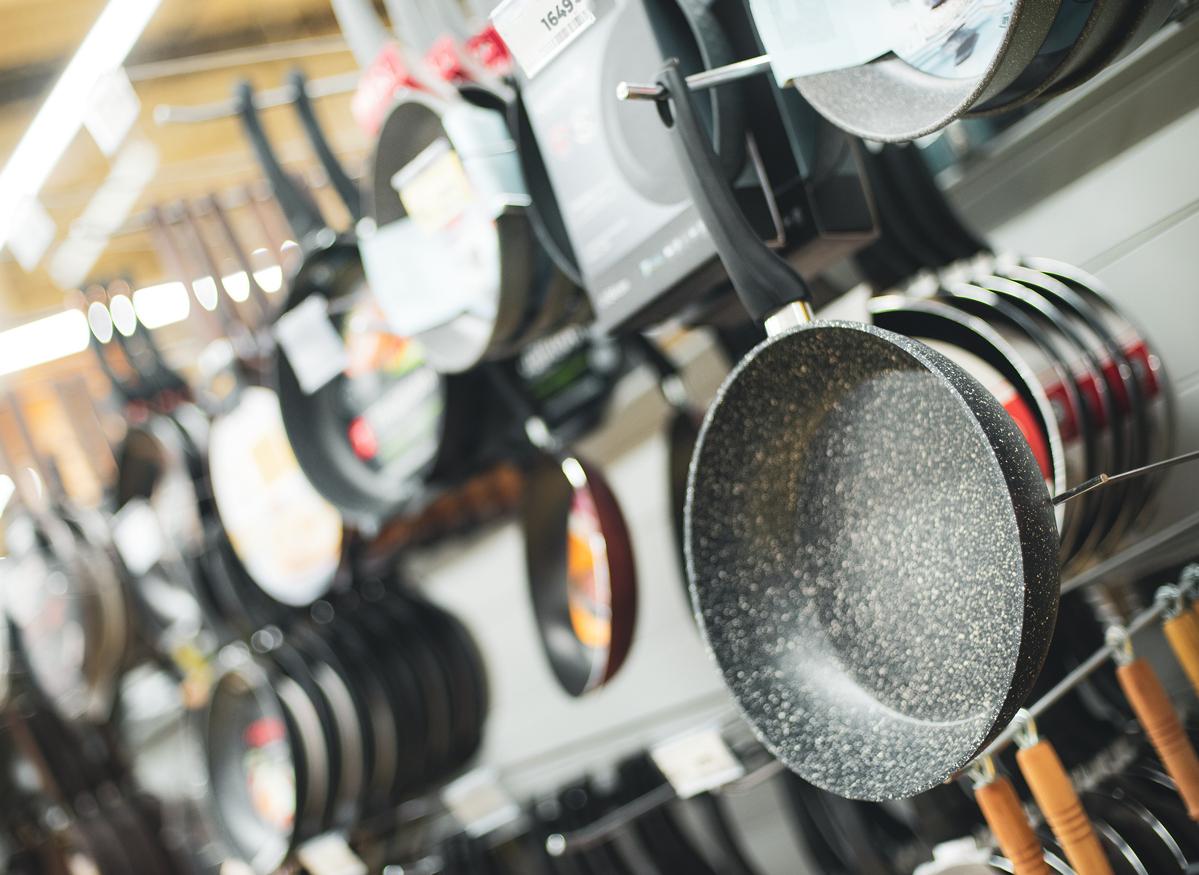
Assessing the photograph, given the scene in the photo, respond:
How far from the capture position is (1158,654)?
101 cm

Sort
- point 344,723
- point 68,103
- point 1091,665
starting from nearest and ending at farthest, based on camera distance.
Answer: point 1091,665
point 344,723
point 68,103

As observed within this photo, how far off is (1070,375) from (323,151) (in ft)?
3.40

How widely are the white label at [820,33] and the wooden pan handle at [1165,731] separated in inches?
17.3

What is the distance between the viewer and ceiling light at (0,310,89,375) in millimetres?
2902

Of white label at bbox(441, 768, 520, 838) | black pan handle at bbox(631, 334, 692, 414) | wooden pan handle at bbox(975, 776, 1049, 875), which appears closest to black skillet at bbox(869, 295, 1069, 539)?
wooden pan handle at bbox(975, 776, 1049, 875)

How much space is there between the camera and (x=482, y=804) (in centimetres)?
159

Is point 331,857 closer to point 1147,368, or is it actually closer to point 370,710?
point 370,710

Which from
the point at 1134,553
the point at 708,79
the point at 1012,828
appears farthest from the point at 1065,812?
the point at 708,79

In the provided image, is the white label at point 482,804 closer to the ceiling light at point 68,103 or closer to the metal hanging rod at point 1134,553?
the metal hanging rod at point 1134,553

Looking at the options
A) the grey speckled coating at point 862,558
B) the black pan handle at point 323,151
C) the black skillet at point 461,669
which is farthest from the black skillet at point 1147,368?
the black skillet at point 461,669

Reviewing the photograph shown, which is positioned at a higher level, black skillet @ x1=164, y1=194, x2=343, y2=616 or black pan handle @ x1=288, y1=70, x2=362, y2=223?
black pan handle @ x1=288, y1=70, x2=362, y2=223

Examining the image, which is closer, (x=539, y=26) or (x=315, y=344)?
(x=539, y=26)

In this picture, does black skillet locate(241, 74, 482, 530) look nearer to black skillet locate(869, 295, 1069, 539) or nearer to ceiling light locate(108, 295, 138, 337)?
black skillet locate(869, 295, 1069, 539)

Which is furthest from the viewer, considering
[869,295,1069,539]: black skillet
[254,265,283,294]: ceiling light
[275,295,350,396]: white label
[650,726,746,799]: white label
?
[254,265,283,294]: ceiling light
